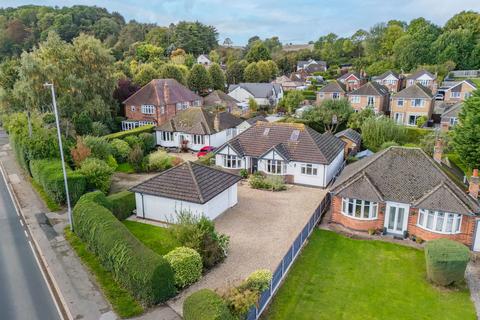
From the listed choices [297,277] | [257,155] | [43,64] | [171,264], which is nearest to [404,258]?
[297,277]

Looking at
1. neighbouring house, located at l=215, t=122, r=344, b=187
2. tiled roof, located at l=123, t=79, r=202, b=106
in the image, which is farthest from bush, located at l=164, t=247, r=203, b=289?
tiled roof, located at l=123, t=79, r=202, b=106

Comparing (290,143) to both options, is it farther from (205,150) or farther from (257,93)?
(257,93)

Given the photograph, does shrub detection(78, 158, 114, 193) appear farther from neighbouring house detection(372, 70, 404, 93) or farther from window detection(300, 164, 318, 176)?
neighbouring house detection(372, 70, 404, 93)

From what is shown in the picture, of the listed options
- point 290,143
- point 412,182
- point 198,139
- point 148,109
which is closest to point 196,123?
point 198,139

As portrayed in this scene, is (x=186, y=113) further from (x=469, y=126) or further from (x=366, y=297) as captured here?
(x=366, y=297)

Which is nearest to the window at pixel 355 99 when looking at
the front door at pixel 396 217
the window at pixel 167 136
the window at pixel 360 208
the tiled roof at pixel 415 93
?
the tiled roof at pixel 415 93

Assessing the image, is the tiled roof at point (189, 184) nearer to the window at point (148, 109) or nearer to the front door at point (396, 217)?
the front door at point (396, 217)
